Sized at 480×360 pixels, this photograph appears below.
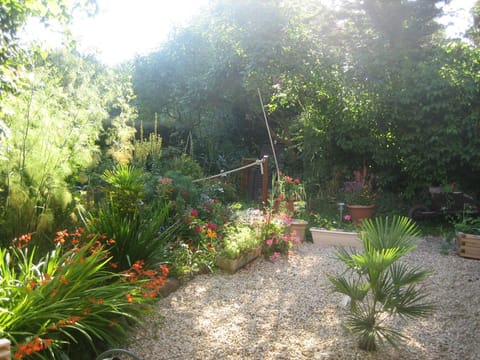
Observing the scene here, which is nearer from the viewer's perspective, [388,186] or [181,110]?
[388,186]

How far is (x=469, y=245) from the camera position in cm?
468

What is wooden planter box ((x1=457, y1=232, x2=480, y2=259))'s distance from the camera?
15.2 feet

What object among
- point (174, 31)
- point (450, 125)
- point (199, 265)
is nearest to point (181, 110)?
point (174, 31)

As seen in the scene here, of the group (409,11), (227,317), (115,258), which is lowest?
(227,317)

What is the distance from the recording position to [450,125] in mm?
6129

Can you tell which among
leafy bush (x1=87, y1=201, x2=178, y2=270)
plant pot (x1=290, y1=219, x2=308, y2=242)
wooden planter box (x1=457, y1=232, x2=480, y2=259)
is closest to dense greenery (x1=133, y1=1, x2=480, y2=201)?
wooden planter box (x1=457, y1=232, x2=480, y2=259)

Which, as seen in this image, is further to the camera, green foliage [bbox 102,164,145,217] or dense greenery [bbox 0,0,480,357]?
green foliage [bbox 102,164,145,217]

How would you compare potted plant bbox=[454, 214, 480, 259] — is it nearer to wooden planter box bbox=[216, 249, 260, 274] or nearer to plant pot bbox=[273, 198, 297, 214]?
plant pot bbox=[273, 198, 297, 214]

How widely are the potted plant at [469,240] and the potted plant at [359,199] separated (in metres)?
1.42

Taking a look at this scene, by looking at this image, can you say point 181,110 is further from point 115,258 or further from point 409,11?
point 115,258

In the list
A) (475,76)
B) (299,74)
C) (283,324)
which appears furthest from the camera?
(299,74)

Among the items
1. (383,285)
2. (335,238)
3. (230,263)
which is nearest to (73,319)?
(383,285)

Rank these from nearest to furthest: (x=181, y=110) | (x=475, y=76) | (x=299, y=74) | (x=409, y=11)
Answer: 1. (x=475, y=76)
2. (x=409, y=11)
3. (x=299, y=74)
4. (x=181, y=110)

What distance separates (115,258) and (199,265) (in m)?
0.92
